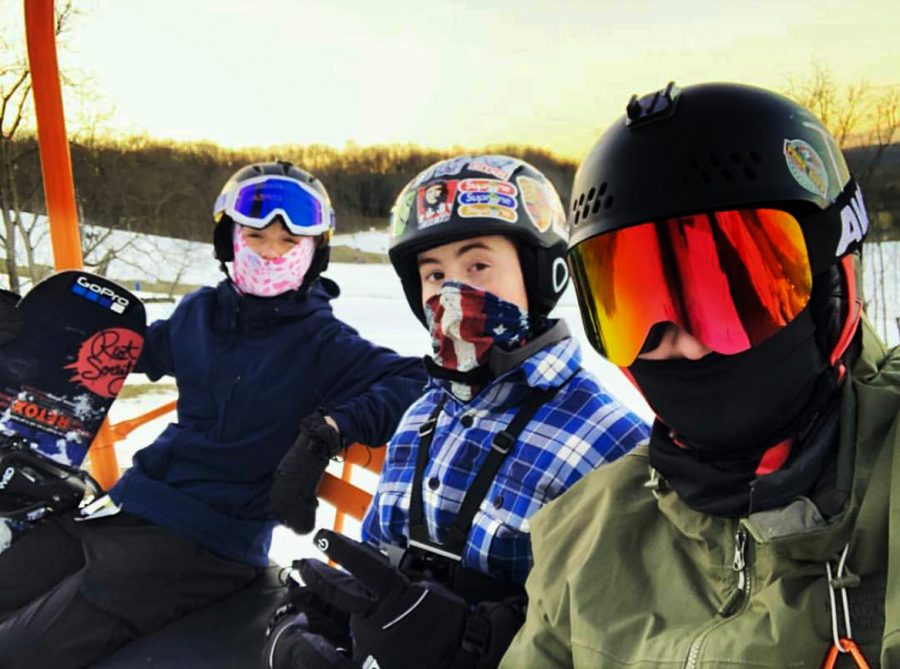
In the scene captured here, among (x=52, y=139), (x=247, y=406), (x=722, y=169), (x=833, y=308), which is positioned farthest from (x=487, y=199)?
(x=52, y=139)

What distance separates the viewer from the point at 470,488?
4.75ft

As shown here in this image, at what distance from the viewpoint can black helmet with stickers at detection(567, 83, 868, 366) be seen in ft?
3.01

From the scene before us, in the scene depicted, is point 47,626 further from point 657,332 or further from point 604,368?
point 604,368

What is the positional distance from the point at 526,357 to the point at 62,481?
1.65 metres

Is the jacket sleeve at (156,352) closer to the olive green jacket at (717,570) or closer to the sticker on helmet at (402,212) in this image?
the sticker on helmet at (402,212)

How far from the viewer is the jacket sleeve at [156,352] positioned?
2594 mm

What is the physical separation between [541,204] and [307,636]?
1.05 metres

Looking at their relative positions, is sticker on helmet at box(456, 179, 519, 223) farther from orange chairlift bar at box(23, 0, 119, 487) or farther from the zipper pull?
orange chairlift bar at box(23, 0, 119, 487)

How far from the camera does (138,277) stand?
548cm

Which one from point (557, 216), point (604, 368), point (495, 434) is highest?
point (557, 216)

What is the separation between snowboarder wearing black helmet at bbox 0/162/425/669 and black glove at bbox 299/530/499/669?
2.34ft

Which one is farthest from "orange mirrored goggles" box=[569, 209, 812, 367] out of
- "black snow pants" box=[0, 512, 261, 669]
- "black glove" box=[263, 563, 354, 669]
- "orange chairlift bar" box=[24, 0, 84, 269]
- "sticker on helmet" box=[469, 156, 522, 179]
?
"orange chairlift bar" box=[24, 0, 84, 269]

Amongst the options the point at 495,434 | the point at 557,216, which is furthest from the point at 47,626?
the point at 557,216

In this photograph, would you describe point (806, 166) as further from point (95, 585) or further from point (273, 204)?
point (95, 585)
